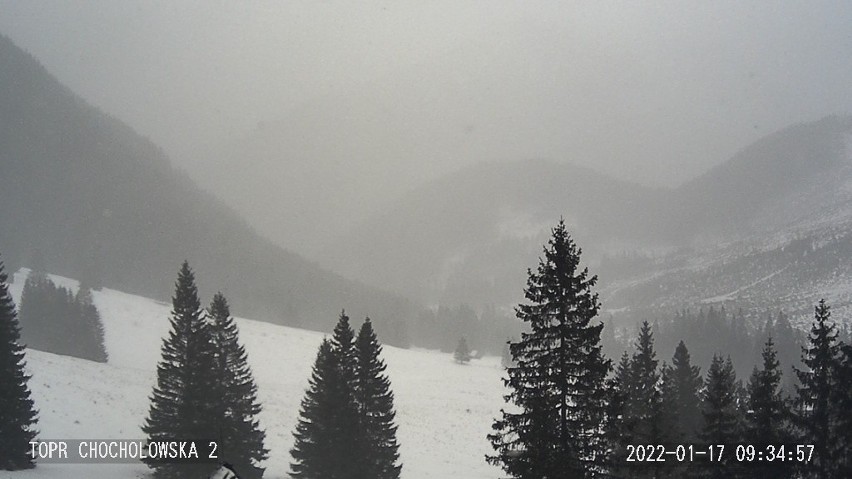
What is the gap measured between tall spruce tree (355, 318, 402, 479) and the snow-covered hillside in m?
9.48

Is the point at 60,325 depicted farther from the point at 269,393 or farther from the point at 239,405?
the point at 239,405

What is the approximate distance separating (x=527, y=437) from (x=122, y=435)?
2627cm

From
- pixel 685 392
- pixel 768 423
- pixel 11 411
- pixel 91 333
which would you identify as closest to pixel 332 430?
pixel 11 411

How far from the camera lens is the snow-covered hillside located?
2836cm

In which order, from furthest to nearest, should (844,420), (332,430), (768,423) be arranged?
(332,430) < (768,423) < (844,420)

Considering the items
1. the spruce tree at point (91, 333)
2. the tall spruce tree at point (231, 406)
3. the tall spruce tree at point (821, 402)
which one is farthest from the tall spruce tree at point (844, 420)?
the spruce tree at point (91, 333)

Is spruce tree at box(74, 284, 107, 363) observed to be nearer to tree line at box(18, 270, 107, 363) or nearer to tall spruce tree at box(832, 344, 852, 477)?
tree line at box(18, 270, 107, 363)

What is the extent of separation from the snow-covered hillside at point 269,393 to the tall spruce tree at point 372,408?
9482 millimetres

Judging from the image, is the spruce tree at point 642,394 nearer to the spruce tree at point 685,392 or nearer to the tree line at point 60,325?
the spruce tree at point 685,392

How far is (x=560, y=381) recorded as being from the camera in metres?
11.9

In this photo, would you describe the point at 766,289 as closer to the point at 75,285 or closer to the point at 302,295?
the point at 302,295

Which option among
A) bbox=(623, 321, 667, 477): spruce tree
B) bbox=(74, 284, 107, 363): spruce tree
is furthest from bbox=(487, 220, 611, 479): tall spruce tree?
bbox=(74, 284, 107, 363): spruce tree

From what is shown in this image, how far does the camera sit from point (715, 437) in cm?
1800

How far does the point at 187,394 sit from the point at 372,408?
8174 millimetres
